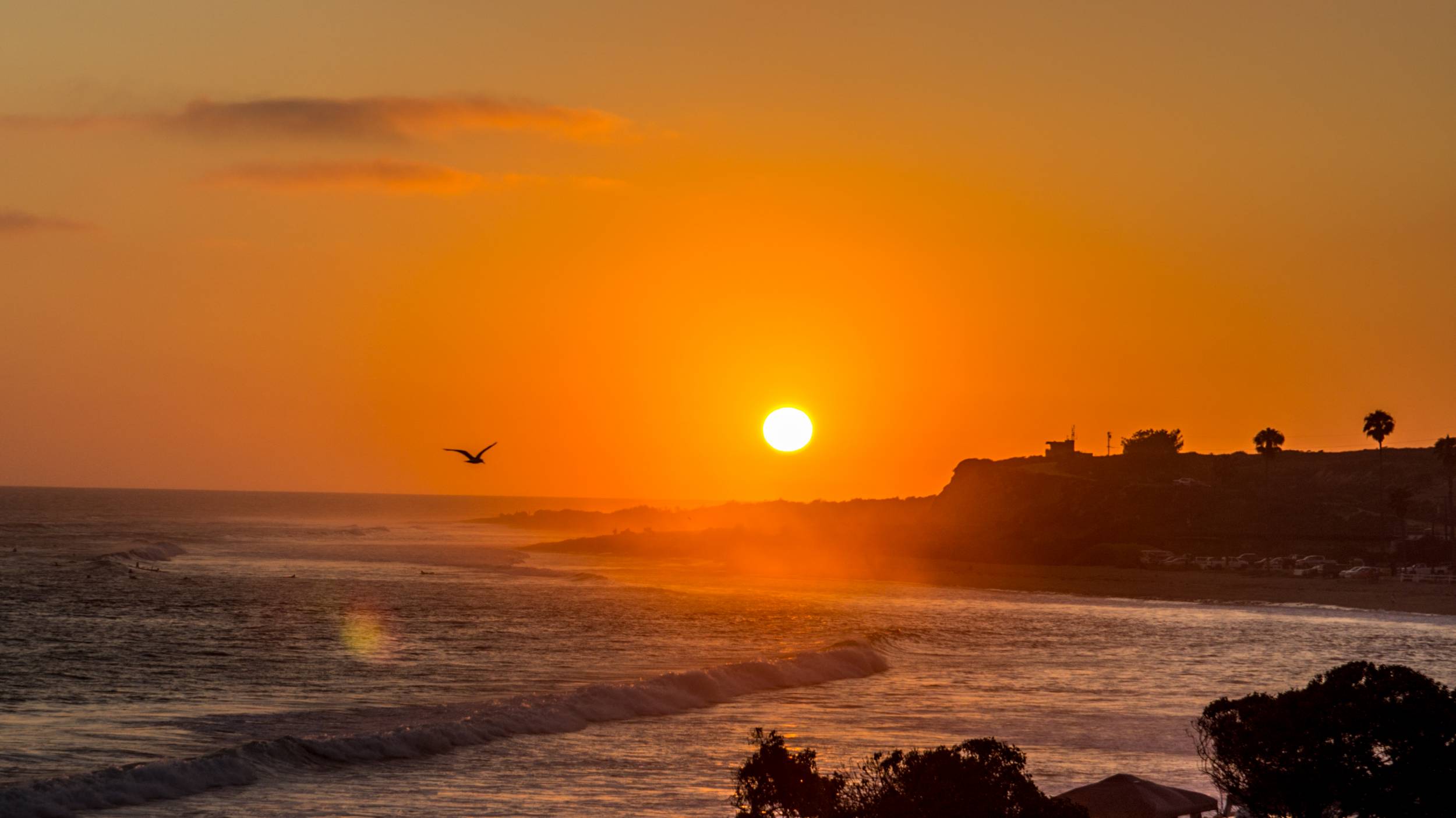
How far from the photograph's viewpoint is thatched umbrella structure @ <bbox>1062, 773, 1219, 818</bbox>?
21297 millimetres

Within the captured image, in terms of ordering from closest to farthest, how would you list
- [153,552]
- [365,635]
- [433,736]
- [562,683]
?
1. [433,736]
2. [562,683]
3. [365,635]
4. [153,552]

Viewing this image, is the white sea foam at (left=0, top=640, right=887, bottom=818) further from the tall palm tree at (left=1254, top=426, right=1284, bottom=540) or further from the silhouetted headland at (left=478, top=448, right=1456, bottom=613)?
the tall palm tree at (left=1254, top=426, right=1284, bottom=540)

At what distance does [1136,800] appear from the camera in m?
21.5

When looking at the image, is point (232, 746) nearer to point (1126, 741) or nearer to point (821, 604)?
point (1126, 741)

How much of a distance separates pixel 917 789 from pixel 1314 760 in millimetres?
6290

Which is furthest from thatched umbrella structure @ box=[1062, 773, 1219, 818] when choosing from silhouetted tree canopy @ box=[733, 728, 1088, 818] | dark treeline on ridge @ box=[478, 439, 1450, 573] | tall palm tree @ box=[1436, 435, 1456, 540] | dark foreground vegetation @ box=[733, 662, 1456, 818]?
tall palm tree @ box=[1436, 435, 1456, 540]

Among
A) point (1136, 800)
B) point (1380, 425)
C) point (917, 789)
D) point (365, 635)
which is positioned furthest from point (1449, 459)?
point (917, 789)

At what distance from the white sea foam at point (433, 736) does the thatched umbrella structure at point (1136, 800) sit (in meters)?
15.9

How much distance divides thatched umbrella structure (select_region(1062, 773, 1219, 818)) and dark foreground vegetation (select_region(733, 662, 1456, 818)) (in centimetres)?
279

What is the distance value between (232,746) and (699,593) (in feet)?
180

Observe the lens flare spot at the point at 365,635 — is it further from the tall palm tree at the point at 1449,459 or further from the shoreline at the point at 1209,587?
the tall palm tree at the point at 1449,459

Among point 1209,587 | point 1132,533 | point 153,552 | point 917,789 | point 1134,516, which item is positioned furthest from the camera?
point 1134,516

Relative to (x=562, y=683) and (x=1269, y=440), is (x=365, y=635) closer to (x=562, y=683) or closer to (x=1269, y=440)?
(x=562, y=683)

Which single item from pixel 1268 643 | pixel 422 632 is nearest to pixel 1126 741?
pixel 1268 643
